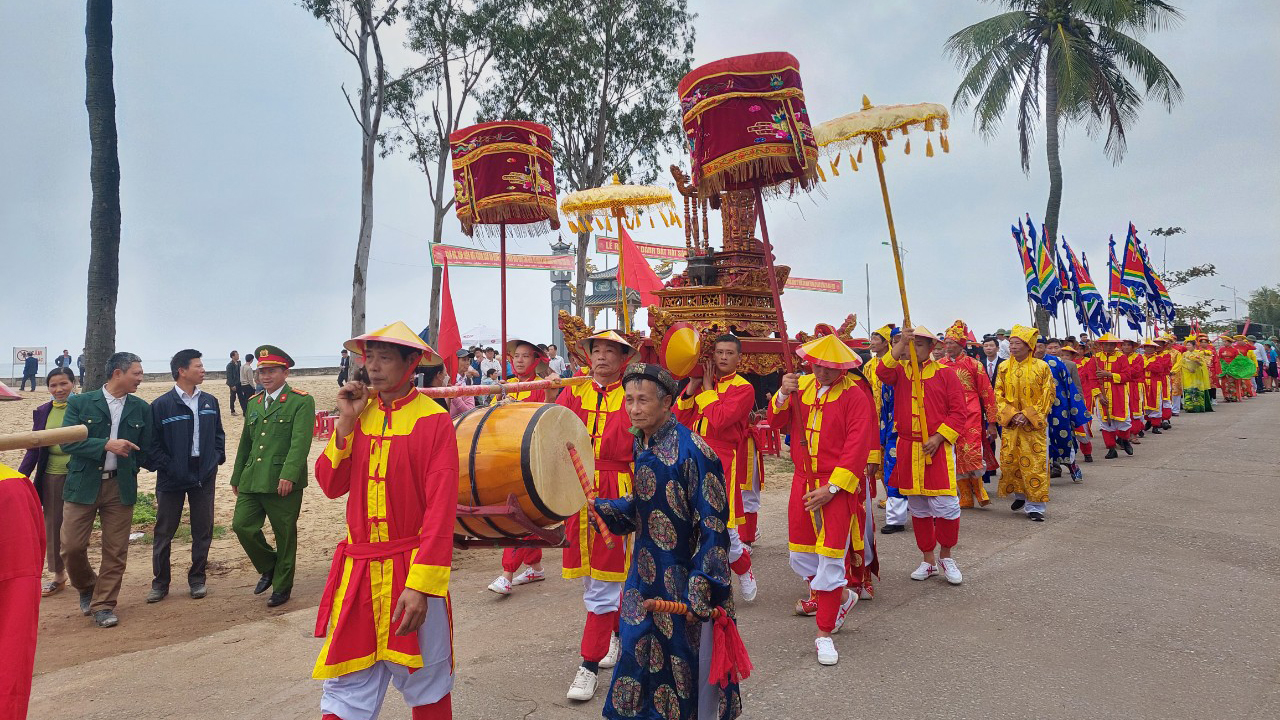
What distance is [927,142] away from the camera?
5.48m

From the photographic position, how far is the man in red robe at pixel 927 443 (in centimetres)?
589

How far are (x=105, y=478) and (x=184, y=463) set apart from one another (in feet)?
1.84

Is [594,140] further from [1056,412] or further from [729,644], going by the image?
[729,644]

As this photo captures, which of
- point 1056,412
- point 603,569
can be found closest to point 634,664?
point 603,569

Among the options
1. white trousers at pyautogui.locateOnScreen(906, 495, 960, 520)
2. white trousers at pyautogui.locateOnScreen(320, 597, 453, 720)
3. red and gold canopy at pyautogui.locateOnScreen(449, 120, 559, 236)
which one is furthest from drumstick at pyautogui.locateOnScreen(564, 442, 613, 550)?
red and gold canopy at pyautogui.locateOnScreen(449, 120, 559, 236)

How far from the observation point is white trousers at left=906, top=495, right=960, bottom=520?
233 inches

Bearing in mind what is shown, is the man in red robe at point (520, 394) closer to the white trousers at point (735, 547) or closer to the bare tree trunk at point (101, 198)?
the white trousers at point (735, 547)

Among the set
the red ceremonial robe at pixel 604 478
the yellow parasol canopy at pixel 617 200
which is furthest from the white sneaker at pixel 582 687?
the yellow parasol canopy at pixel 617 200

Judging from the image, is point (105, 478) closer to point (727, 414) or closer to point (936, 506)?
point (727, 414)

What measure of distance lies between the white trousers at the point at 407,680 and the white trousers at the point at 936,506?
14.5 ft

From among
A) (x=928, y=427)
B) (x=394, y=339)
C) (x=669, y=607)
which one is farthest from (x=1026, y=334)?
(x=394, y=339)

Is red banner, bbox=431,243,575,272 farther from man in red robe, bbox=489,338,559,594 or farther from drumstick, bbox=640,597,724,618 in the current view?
drumstick, bbox=640,597,724,618

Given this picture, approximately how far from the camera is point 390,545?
2.80 metres

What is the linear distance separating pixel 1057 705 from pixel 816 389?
89.4 inches
